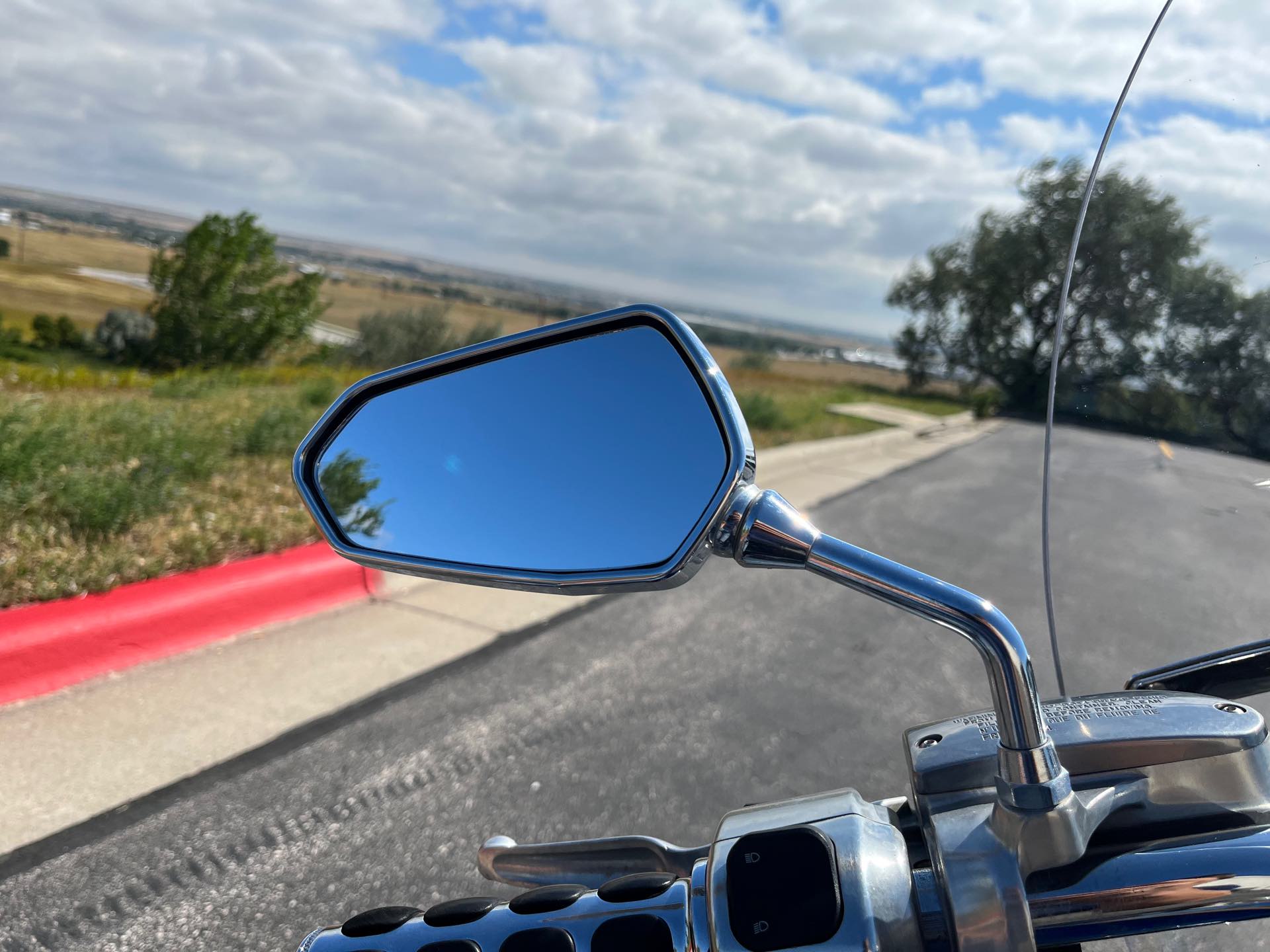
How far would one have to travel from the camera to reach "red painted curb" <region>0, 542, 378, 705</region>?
3893 millimetres

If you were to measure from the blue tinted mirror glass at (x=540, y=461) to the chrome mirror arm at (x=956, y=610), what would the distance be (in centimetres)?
12

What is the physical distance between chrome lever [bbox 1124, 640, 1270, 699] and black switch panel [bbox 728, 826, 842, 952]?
576mm

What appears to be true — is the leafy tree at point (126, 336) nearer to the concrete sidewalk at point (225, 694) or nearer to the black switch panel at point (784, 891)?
the concrete sidewalk at point (225, 694)

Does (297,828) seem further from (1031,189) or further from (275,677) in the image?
(1031,189)

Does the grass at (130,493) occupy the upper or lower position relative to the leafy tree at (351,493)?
lower

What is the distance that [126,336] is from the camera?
A: 53.4 feet

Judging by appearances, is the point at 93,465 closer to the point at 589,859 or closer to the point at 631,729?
the point at 631,729

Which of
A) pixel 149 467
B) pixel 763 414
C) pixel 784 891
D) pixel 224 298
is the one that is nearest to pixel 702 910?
pixel 784 891

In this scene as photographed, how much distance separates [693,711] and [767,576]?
2.34m

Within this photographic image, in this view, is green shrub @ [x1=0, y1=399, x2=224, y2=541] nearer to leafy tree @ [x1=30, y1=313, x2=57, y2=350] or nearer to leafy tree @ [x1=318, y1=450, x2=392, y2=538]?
leafy tree @ [x1=318, y1=450, x2=392, y2=538]

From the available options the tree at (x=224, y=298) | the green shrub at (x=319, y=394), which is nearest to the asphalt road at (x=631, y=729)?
the green shrub at (x=319, y=394)

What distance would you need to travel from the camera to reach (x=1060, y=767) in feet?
3.13

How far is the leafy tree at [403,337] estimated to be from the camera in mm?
18562

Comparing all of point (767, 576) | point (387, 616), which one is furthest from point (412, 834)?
point (767, 576)
